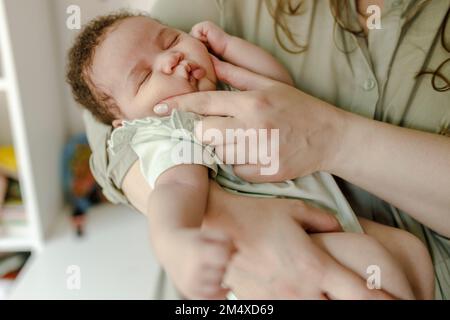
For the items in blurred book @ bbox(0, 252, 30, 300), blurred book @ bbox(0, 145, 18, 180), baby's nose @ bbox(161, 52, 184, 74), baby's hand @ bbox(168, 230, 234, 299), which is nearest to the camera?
baby's hand @ bbox(168, 230, 234, 299)

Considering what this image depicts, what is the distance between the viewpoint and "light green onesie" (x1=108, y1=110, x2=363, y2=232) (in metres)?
0.52

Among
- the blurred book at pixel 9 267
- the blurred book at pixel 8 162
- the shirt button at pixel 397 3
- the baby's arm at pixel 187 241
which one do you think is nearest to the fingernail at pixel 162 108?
the baby's arm at pixel 187 241

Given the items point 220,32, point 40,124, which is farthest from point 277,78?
point 40,124

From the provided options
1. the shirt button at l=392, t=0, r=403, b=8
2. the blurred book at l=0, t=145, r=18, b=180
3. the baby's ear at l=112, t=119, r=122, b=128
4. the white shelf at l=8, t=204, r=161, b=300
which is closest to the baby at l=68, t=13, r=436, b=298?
the baby's ear at l=112, t=119, r=122, b=128

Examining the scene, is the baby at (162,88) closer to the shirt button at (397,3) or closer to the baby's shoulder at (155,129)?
the baby's shoulder at (155,129)

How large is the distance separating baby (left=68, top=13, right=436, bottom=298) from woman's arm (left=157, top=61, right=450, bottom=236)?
0.02 metres

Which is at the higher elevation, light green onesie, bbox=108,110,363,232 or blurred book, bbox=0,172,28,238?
light green onesie, bbox=108,110,363,232

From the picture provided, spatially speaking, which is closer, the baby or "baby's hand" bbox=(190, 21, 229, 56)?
the baby

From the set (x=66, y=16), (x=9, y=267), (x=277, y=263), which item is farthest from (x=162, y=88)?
(x=9, y=267)

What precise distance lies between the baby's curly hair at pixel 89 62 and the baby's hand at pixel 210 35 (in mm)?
73

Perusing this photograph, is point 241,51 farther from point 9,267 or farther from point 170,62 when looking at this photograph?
point 9,267

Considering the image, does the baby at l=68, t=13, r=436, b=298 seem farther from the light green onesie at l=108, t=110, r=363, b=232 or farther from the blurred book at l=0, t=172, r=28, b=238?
the blurred book at l=0, t=172, r=28, b=238

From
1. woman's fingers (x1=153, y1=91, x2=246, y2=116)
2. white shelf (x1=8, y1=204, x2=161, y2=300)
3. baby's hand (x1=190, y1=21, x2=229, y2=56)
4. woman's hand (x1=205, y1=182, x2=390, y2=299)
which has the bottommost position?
white shelf (x1=8, y1=204, x2=161, y2=300)

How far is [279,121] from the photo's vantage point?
0.54m
